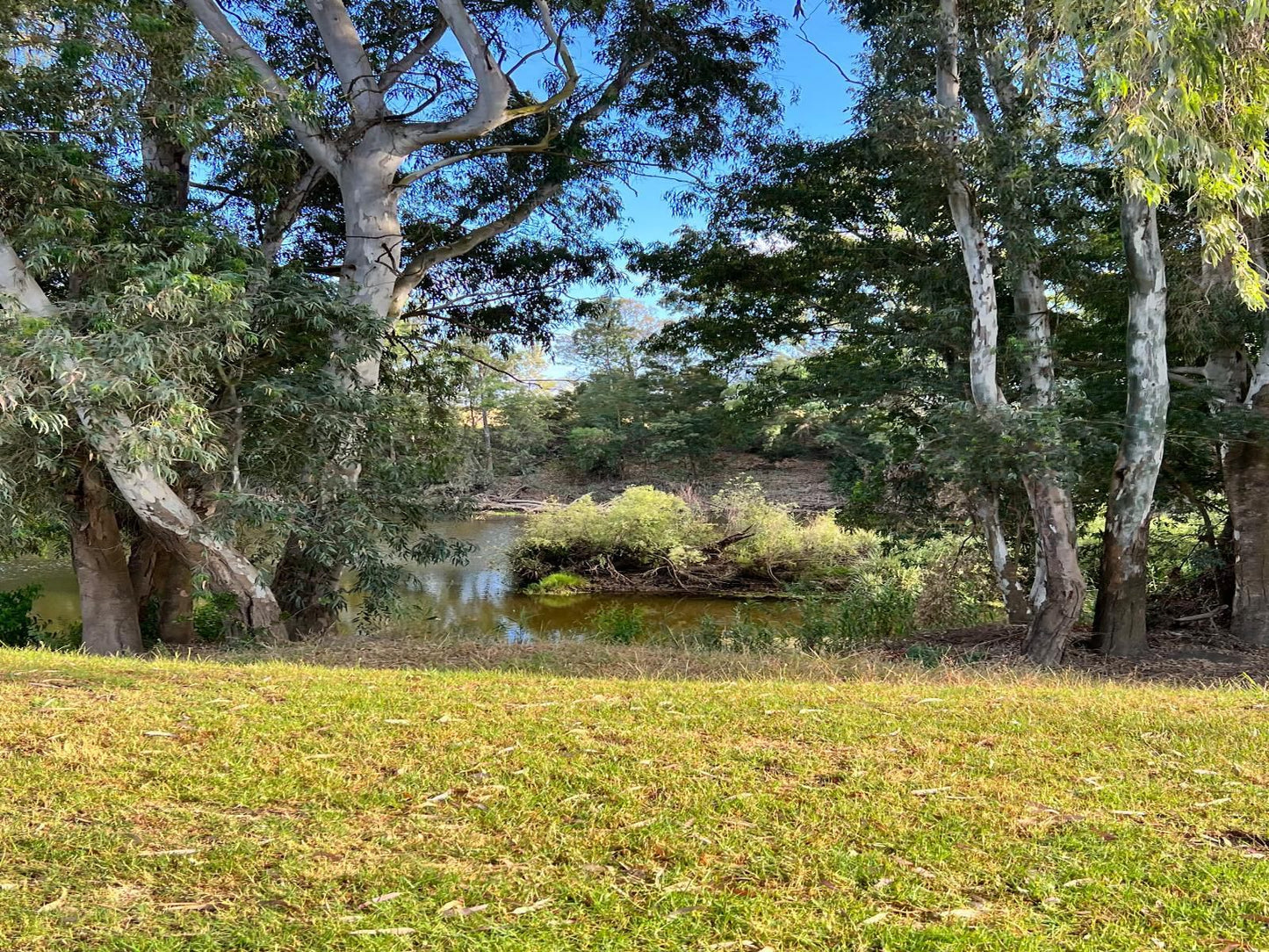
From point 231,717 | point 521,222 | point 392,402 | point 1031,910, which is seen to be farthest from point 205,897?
point 521,222

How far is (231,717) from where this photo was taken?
4.04 m

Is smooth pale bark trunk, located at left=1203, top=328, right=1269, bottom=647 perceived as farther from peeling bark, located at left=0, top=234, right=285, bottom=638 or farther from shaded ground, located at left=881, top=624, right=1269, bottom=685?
peeling bark, located at left=0, top=234, right=285, bottom=638

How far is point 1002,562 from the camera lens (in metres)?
9.70

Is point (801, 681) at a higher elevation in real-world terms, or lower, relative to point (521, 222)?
lower

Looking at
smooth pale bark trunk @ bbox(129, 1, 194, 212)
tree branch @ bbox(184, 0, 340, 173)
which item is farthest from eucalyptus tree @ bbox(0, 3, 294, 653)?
tree branch @ bbox(184, 0, 340, 173)

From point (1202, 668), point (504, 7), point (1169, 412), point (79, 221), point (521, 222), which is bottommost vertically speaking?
point (1202, 668)

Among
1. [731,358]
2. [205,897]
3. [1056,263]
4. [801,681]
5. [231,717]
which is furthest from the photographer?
[731,358]

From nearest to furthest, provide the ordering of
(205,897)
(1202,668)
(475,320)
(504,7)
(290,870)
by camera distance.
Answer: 1. (205,897)
2. (290,870)
3. (1202,668)
4. (504,7)
5. (475,320)

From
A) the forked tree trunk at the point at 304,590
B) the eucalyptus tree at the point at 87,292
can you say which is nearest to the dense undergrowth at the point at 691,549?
the forked tree trunk at the point at 304,590

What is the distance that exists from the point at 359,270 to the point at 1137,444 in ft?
26.7

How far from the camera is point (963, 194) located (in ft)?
27.5

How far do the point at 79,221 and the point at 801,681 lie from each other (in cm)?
652

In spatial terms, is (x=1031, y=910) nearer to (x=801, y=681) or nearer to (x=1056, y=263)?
(x=801, y=681)

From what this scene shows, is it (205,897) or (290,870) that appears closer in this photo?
(205,897)
